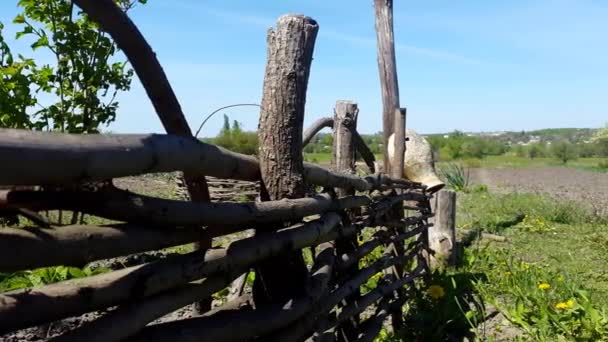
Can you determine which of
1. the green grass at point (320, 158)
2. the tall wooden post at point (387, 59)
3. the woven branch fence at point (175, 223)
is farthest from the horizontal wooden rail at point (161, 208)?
the green grass at point (320, 158)

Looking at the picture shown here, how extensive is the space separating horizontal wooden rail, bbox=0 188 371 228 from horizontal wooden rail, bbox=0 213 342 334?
0.25ft

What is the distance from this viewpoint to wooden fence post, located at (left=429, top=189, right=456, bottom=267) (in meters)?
6.09

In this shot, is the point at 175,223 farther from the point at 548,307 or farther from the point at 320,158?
the point at 320,158

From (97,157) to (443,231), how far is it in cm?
532

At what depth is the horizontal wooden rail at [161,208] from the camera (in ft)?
4.16

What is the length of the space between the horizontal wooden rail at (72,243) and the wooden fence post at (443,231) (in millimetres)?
4789

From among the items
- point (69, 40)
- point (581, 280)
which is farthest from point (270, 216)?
point (581, 280)

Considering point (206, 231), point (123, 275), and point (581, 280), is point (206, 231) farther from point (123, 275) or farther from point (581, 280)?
point (581, 280)

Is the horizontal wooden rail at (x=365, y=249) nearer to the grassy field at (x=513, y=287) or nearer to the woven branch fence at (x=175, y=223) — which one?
the woven branch fence at (x=175, y=223)

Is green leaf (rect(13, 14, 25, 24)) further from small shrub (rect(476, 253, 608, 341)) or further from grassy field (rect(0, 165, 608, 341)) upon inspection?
small shrub (rect(476, 253, 608, 341))

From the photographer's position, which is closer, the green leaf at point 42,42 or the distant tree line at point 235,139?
the green leaf at point 42,42

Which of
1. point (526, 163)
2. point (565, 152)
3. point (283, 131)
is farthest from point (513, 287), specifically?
point (565, 152)

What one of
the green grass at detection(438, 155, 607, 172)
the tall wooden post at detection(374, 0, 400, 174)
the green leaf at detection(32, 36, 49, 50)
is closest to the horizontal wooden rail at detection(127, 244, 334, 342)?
the green leaf at detection(32, 36, 49, 50)

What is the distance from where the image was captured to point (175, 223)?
163 cm
